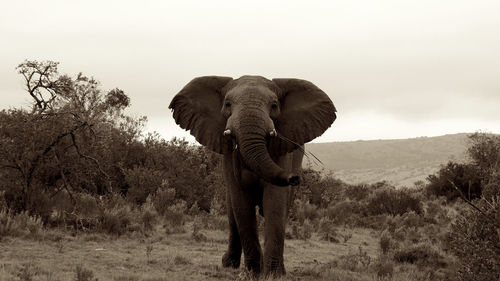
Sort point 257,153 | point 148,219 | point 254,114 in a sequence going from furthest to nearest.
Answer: point 148,219 → point 254,114 → point 257,153

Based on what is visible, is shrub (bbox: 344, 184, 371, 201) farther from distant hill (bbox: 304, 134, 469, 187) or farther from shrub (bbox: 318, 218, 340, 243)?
distant hill (bbox: 304, 134, 469, 187)

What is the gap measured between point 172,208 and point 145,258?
5924 millimetres

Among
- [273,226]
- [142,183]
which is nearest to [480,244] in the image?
[273,226]

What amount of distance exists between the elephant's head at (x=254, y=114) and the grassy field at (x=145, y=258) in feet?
5.50

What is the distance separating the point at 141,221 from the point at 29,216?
2.50m

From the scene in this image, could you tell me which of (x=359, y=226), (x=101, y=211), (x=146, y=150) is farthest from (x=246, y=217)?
(x=146, y=150)

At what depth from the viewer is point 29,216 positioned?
12.5 m

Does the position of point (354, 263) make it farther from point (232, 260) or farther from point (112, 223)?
point (112, 223)

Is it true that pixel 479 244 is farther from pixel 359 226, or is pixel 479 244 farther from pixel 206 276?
pixel 359 226

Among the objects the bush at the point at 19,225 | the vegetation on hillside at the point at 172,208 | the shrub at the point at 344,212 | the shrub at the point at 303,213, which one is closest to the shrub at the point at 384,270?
the vegetation on hillside at the point at 172,208

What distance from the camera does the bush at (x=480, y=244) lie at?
244 inches

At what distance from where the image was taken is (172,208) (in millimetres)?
15711

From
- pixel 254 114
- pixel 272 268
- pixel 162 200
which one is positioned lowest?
pixel 272 268

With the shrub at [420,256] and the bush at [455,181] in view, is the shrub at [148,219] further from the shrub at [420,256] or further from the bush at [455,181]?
the bush at [455,181]
